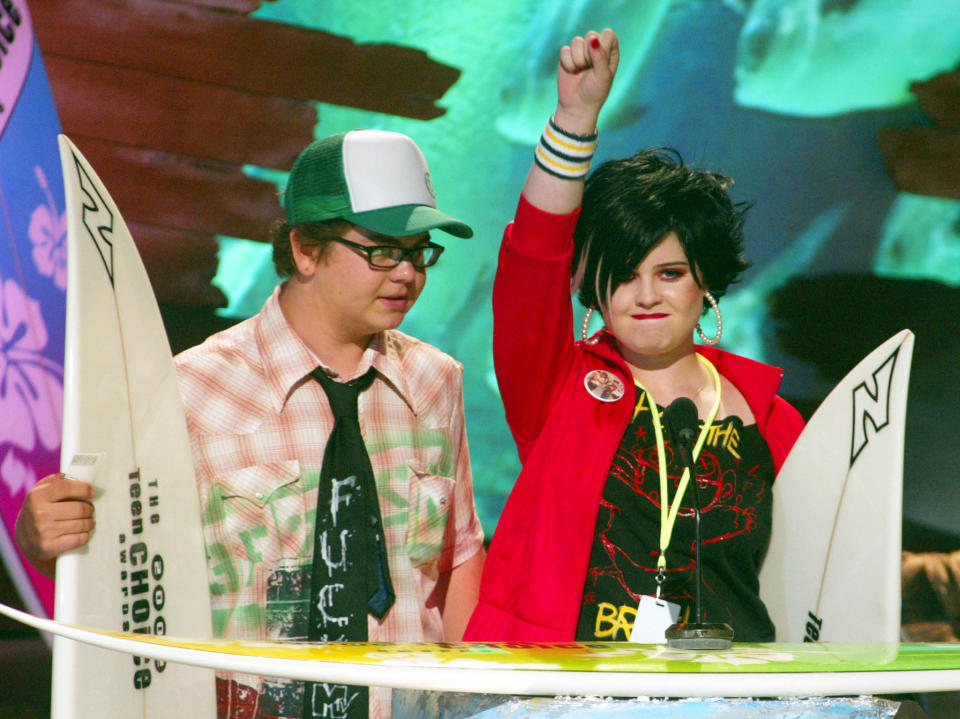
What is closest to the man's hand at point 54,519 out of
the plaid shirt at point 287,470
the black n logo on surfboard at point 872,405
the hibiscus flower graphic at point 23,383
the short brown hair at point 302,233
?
the plaid shirt at point 287,470

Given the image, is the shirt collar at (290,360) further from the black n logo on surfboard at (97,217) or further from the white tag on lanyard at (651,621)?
the white tag on lanyard at (651,621)

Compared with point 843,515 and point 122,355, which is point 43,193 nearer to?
point 122,355

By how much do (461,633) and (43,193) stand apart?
160 cm

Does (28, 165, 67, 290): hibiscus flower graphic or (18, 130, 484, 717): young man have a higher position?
(28, 165, 67, 290): hibiscus flower graphic

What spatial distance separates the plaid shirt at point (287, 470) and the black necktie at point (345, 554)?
0.8 inches

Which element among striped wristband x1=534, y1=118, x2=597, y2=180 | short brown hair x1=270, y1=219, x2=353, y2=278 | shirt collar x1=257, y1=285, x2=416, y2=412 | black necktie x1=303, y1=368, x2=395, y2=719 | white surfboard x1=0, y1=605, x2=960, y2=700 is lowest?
white surfboard x1=0, y1=605, x2=960, y2=700

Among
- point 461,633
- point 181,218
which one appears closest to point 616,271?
point 461,633

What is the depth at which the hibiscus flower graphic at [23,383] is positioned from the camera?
2.59 metres

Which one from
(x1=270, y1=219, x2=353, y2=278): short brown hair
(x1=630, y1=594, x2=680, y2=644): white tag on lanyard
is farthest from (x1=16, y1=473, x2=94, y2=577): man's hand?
(x1=630, y1=594, x2=680, y2=644): white tag on lanyard

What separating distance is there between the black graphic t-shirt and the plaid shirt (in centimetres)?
34

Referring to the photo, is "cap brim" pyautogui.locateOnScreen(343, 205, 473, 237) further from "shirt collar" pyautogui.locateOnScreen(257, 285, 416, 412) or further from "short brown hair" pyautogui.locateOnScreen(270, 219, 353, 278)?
"shirt collar" pyautogui.locateOnScreen(257, 285, 416, 412)

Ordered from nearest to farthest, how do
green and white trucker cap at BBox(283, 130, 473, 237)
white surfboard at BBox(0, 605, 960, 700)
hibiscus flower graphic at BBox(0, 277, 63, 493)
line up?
white surfboard at BBox(0, 605, 960, 700) → green and white trucker cap at BBox(283, 130, 473, 237) → hibiscus flower graphic at BBox(0, 277, 63, 493)

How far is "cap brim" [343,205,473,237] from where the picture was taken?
1841mm

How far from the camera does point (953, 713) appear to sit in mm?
2580
